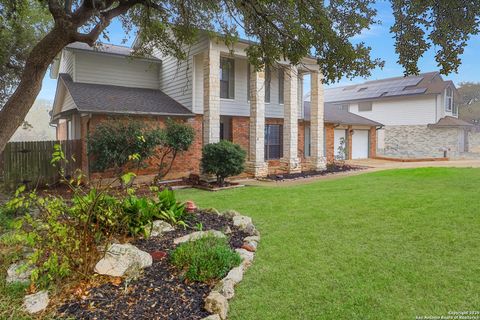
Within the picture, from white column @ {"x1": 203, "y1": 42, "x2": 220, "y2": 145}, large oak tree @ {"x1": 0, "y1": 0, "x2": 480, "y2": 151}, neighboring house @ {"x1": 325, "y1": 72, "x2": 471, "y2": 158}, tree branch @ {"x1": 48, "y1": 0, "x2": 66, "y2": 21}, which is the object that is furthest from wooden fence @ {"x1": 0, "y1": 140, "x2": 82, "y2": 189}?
neighboring house @ {"x1": 325, "y1": 72, "x2": 471, "y2": 158}

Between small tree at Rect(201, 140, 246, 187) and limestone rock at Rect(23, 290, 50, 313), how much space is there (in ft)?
28.0

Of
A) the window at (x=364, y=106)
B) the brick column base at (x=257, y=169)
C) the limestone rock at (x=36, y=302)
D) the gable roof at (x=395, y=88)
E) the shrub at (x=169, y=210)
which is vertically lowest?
the limestone rock at (x=36, y=302)

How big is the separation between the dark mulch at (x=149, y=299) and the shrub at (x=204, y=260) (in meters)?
0.10

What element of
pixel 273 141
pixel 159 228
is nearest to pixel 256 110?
pixel 273 141

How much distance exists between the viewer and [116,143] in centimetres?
1071

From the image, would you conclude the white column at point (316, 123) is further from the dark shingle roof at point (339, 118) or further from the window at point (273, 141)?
the dark shingle roof at point (339, 118)

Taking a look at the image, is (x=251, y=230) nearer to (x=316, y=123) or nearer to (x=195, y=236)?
(x=195, y=236)

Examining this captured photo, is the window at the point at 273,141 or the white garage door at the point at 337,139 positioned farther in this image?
the white garage door at the point at 337,139

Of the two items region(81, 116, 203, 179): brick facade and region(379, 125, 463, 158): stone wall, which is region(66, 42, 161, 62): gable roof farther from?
region(379, 125, 463, 158): stone wall

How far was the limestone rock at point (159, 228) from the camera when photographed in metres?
5.09

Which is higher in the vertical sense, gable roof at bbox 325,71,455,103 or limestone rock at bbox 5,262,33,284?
gable roof at bbox 325,71,455,103

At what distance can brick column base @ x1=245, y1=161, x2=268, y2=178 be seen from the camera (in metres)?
14.0

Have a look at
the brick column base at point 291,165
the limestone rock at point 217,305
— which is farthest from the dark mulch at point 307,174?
the limestone rock at point 217,305

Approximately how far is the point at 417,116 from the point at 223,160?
71.5 ft
